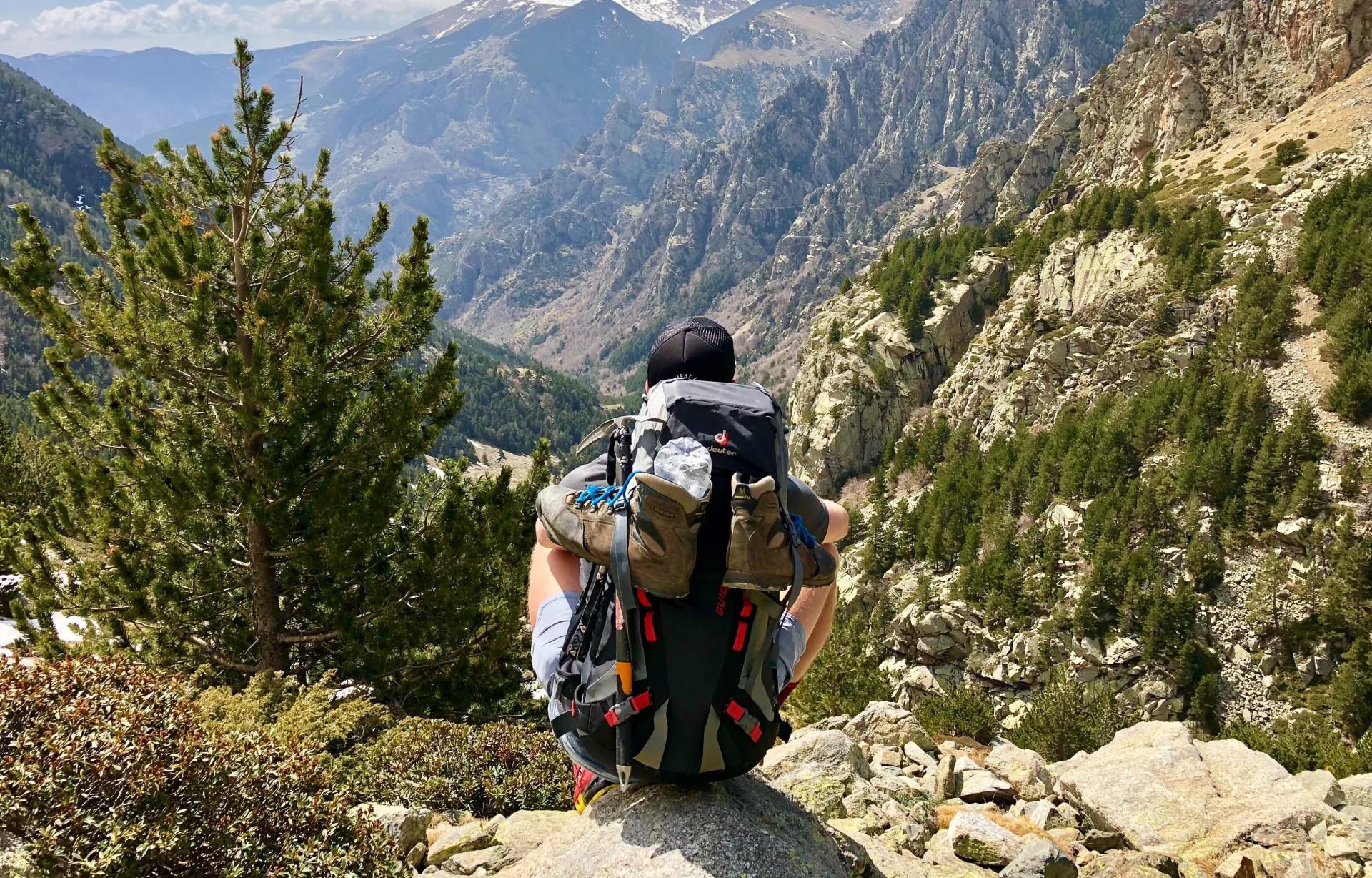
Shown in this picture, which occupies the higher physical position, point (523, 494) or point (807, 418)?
point (523, 494)

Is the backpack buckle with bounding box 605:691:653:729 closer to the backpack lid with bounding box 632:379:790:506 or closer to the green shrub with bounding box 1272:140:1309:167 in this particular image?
the backpack lid with bounding box 632:379:790:506

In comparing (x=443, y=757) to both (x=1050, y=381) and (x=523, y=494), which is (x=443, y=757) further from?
(x=1050, y=381)

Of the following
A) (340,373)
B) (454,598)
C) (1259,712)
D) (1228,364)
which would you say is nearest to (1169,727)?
(454,598)

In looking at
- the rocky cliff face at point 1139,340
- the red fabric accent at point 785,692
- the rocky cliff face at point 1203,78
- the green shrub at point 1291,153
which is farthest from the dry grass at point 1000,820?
the rocky cliff face at point 1203,78

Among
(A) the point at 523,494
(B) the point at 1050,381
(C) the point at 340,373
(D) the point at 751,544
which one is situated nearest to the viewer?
(D) the point at 751,544

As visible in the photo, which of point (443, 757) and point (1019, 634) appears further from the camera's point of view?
point (1019, 634)

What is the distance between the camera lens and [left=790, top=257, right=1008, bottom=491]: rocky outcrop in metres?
78.8

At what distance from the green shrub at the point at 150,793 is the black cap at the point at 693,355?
3470mm

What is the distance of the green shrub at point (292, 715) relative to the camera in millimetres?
6176

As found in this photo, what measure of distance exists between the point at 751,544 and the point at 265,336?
332 inches

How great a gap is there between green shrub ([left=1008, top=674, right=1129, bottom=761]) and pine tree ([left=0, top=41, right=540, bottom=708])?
14384 mm

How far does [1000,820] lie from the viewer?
6.82 meters

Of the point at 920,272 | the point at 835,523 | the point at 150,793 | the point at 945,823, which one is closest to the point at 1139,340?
the point at 920,272

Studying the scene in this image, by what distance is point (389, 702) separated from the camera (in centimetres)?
1112
